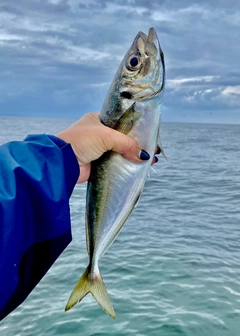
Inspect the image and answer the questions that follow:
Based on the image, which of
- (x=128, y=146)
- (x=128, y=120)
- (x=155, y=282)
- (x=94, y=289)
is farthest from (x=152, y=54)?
(x=155, y=282)

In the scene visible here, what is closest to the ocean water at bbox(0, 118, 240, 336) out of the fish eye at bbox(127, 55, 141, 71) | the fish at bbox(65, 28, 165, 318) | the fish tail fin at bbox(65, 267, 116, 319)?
the fish tail fin at bbox(65, 267, 116, 319)

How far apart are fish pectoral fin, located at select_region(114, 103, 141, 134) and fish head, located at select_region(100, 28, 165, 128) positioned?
0.08 feet

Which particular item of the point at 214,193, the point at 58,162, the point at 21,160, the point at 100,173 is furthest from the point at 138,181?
the point at 214,193

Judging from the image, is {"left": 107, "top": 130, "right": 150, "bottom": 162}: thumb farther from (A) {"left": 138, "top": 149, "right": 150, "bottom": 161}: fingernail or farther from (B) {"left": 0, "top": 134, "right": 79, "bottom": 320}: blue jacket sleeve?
(B) {"left": 0, "top": 134, "right": 79, "bottom": 320}: blue jacket sleeve

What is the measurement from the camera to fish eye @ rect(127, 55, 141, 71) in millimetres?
2717

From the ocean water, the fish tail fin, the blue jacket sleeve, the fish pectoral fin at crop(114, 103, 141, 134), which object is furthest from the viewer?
the ocean water

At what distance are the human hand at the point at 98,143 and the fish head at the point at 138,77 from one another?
121mm

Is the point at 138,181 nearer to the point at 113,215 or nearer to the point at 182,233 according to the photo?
the point at 113,215

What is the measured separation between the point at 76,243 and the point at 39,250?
7590mm

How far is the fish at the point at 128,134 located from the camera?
2.70 m

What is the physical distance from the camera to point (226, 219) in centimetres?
1198

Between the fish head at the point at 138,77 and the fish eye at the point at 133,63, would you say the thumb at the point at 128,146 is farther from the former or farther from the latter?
the fish eye at the point at 133,63

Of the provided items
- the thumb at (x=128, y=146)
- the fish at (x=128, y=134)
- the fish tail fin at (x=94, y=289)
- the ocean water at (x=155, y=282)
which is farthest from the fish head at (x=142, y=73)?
the ocean water at (x=155, y=282)

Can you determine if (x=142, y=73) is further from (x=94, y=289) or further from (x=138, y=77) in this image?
(x=94, y=289)
